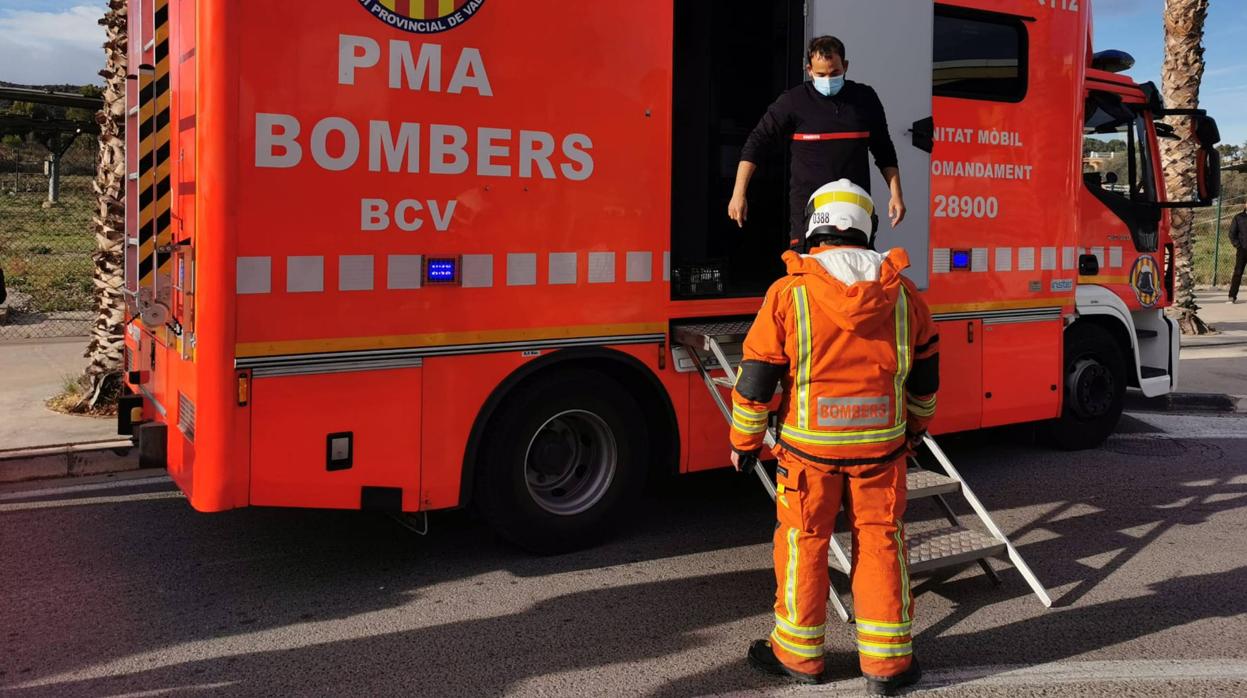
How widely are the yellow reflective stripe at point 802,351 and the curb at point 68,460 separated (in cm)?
437

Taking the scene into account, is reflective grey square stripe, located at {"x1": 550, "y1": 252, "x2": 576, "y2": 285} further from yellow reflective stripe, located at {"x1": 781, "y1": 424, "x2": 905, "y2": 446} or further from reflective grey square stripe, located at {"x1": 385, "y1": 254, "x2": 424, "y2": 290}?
yellow reflective stripe, located at {"x1": 781, "y1": 424, "x2": 905, "y2": 446}

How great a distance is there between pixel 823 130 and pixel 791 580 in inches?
90.4

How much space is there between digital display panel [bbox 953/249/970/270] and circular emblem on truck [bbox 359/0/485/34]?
10.9 ft

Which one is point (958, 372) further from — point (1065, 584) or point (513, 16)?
point (513, 16)

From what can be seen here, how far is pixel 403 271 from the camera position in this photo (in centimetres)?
437

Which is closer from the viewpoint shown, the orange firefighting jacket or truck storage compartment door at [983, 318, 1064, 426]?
the orange firefighting jacket

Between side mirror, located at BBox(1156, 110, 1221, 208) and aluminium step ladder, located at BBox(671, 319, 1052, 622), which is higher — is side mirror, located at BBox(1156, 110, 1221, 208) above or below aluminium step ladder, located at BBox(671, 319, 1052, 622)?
above

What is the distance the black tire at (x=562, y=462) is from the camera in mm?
4730

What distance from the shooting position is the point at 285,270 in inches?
162

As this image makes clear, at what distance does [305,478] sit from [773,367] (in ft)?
6.59

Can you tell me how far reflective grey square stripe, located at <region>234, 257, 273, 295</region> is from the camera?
4.03 metres

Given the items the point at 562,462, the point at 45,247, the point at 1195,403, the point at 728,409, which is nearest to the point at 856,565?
the point at 728,409

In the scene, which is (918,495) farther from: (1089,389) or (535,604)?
(1089,389)

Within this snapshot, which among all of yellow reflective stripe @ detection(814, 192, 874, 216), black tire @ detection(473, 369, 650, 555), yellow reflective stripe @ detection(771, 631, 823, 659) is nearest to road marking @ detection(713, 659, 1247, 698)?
yellow reflective stripe @ detection(771, 631, 823, 659)
